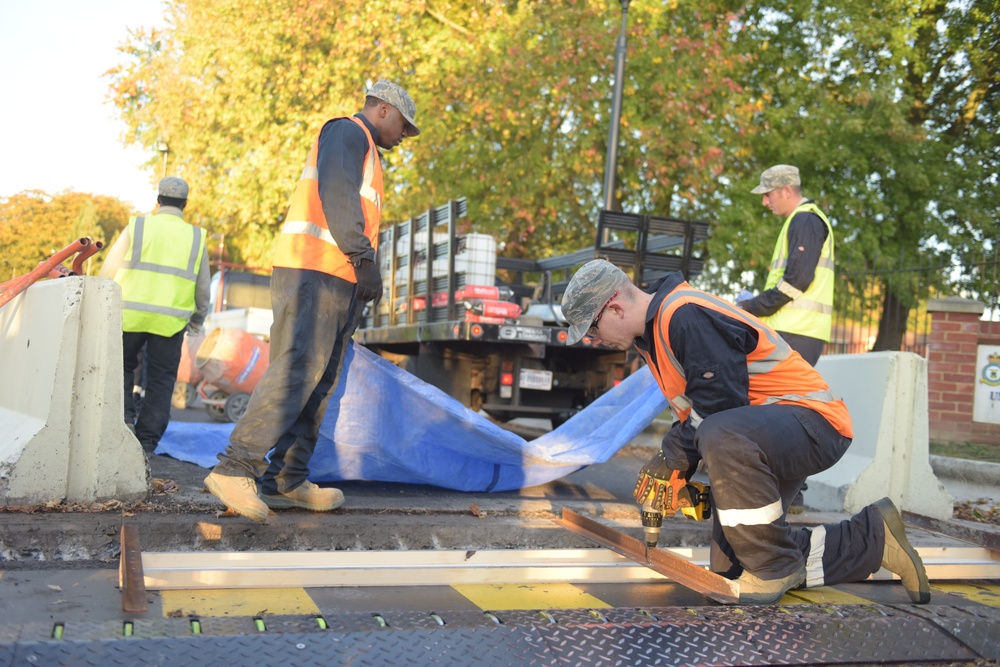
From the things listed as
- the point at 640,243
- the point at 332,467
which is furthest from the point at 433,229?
the point at 332,467

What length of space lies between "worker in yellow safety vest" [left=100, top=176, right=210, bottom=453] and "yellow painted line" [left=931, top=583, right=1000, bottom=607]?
4613mm

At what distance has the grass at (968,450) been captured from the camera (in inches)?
364

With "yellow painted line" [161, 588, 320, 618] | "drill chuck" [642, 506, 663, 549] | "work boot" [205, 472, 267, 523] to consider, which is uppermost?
"drill chuck" [642, 506, 663, 549]

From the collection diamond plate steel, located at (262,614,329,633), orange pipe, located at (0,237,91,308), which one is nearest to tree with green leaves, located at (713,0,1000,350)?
orange pipe, located at (0,237,91,308)

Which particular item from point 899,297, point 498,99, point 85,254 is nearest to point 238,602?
point 85,254

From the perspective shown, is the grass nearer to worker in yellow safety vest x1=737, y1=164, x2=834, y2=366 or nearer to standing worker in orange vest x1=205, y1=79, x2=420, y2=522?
worker in yellow safety vest x1=737, y1=164, x2=834, y2=366

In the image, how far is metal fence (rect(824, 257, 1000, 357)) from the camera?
11562 millimetres

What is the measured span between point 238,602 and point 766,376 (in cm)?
210

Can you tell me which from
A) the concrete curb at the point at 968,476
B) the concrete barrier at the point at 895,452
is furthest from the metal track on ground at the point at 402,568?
the concrete curb at the point at 968,476

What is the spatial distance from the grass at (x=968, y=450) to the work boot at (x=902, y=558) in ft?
18.1

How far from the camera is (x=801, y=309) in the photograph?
19.4 ft

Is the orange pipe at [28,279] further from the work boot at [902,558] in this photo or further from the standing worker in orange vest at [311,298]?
the work boot at [902,558]

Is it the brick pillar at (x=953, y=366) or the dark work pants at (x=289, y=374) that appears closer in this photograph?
the dark work pants at (x=289, y=374)

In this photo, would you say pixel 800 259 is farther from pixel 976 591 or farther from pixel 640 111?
pixel 640 111
